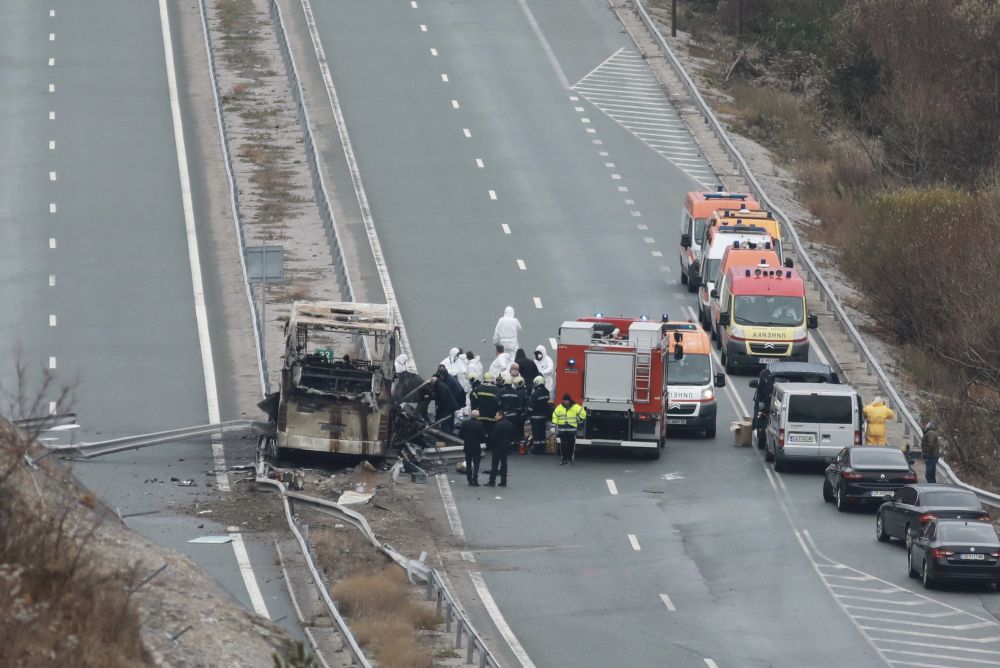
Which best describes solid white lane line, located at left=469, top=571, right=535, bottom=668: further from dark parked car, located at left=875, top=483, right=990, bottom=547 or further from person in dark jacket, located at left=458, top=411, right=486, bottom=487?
dark parked car, located at left=875, top=483, right=990, bottom=547

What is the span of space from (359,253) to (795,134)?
2170 cm

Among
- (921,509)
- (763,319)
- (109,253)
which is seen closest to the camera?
(921,509)

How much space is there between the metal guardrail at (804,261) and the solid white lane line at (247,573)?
12.0 m

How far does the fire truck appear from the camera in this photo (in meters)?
36.6

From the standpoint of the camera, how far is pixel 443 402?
3669 cm

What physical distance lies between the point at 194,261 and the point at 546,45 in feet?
83.2

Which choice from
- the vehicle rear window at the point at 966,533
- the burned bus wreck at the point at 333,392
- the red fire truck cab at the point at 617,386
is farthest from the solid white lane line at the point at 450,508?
the vehicle rear window at the point at 966,533

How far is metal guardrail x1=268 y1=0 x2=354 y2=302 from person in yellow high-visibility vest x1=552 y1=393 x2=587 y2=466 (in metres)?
9.80

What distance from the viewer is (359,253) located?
1998 inches

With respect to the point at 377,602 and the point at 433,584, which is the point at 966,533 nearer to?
the point at 433,584

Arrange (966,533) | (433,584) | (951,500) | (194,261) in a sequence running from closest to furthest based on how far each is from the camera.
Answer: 1. (433,584)
2. (966,533)
3. (951,500)
4. (194,261)

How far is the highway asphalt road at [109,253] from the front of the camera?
110ft

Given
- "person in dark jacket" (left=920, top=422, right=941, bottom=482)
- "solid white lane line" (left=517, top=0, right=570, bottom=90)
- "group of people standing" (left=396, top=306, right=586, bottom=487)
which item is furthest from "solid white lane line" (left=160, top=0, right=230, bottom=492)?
"solid white lane line" (left=517, top=0, right=570, bottom=90)

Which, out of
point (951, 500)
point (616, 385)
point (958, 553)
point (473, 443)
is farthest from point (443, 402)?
point (958, 553)
